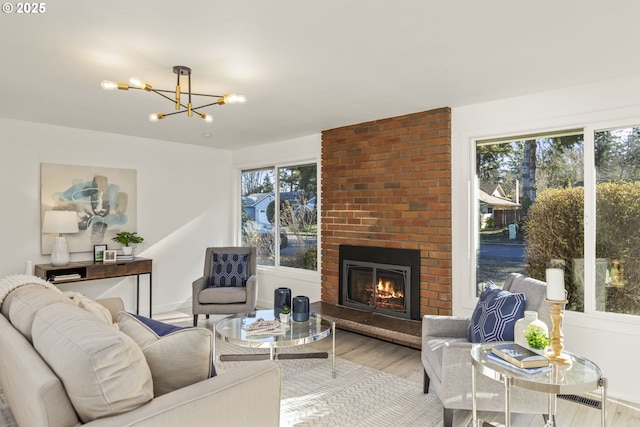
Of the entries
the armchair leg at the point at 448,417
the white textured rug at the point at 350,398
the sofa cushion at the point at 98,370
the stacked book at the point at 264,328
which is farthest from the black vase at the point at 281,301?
the sofa cushion at the point at 98,370

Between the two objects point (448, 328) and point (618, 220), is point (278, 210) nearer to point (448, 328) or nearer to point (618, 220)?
point (448, 328)

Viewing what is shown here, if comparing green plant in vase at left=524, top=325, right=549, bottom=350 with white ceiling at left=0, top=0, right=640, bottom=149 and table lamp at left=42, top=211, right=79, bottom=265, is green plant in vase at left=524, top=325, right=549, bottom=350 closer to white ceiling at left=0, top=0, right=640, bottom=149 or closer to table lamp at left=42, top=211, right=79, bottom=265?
white ceiling at left=0, top=0, right=640, bottom=149

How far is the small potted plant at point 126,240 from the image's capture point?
4.75m

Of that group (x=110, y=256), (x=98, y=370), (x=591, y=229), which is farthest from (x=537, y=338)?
(x=110, y=256)

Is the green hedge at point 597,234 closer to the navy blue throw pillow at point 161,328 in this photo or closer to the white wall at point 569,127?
the white wall at point 569,127

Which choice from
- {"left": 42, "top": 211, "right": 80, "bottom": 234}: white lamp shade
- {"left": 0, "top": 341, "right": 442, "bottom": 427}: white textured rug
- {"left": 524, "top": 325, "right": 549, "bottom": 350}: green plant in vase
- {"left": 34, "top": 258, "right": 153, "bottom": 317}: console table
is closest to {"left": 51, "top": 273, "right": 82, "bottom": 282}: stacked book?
{"left": 34, "top": 258, "right": 153, "bottom": 317}: console table

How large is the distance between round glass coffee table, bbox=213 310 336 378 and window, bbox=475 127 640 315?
1592 millimetres

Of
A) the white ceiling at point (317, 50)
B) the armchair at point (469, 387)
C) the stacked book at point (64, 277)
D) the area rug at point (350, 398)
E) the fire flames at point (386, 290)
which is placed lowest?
the area rug at point (350, 398)

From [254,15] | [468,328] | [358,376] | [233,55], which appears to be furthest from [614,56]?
[358,376]

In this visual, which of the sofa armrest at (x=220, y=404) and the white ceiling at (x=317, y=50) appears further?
the white ceiling at (x=317, y=50)

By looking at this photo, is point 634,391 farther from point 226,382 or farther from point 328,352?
point 226,382

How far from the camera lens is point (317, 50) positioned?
7.81ft

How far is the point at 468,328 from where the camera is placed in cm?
271

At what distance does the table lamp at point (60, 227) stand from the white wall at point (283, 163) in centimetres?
242
